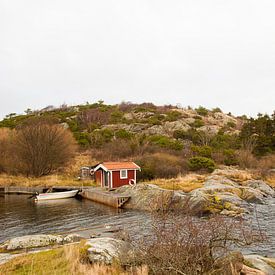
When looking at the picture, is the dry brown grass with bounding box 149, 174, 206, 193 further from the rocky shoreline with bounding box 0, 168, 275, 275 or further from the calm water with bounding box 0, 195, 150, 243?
the calm water with bounding box 0, 195, 150, 243

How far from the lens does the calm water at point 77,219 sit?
1808 cm

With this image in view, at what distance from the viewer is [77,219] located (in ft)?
73.4

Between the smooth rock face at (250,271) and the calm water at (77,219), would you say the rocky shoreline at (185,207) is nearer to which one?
the smooth rock face at (250,271)

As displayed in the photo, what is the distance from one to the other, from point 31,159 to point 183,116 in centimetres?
3818

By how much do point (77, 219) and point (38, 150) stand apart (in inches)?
784

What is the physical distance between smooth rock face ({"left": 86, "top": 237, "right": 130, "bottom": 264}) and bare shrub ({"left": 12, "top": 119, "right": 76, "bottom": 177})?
3070 cm

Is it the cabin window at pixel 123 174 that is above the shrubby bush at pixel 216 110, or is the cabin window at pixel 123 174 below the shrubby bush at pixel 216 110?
below

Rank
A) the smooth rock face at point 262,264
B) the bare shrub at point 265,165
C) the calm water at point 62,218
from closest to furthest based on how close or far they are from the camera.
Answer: the smooth rock face at point 262,264
the calm water at point 62,218
the bare shrub at point 265,165

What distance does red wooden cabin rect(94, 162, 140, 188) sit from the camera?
1275 inches

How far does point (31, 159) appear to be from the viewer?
40.2m

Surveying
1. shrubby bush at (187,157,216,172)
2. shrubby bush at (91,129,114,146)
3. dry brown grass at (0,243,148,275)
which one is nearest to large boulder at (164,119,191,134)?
shrubby bush at (91,129,114,146)

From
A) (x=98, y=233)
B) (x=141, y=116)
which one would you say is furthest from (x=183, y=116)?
(x=98, y=233)

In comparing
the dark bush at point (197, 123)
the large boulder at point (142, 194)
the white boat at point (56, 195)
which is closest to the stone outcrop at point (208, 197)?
the large boulder at point (142, 194)

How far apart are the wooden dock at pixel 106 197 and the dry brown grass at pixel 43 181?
4225 mm
